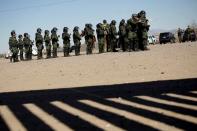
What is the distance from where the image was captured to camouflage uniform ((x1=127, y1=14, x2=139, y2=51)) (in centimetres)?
2230

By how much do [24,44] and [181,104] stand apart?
2490 cm

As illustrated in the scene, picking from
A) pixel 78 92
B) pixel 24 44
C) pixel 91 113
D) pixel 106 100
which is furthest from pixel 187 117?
pixel 24 44

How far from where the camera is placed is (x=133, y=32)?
2297 cm

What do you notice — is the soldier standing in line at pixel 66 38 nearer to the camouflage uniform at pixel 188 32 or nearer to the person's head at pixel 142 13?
the person's head at pixel 142 13

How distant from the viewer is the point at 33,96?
8438mm

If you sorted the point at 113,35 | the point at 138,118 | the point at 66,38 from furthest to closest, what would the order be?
the point at 66,38 → the point at 113,35 → the point at 138,118

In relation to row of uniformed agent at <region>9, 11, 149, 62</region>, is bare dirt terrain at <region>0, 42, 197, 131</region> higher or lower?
lower

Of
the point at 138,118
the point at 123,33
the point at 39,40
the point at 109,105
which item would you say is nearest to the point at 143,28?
the point at 123,33

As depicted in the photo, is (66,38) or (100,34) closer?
(100,34)

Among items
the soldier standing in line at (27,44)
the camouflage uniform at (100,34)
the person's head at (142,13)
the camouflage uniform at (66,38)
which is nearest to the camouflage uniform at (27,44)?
the soldier standing in line at (27,44)

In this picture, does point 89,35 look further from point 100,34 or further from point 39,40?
point 39,40

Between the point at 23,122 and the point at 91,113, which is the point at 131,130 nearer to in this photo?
the point at 91,113

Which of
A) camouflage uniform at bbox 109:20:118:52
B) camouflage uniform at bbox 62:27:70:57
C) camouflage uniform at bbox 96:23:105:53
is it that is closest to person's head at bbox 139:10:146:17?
camouflage uniform at bbox 109:20:118:52

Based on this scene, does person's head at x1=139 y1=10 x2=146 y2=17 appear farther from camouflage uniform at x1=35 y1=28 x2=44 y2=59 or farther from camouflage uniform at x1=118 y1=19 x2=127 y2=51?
camouflage uniform at x1=35 y1=28 x2=44 y2=59
